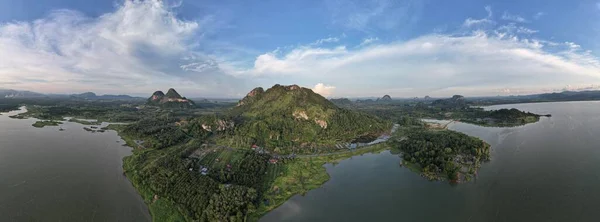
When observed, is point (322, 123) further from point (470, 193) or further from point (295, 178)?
point (470, 193)

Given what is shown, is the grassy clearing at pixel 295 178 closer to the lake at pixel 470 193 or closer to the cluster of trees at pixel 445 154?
the lake at pixel 470 193

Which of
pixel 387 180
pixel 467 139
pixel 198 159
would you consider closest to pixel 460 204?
pixel 387 180

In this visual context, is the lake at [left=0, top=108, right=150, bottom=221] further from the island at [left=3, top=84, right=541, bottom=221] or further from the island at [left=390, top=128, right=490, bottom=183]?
the island at [left=390, top=128, right=490, bottom=183]

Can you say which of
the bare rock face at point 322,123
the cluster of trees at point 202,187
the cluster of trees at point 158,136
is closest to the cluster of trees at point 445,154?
the bare rock face at point 322,123

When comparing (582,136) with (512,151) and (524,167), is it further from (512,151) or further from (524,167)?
(524,167)

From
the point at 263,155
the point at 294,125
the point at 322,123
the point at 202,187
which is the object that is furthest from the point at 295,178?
the point at 322,123

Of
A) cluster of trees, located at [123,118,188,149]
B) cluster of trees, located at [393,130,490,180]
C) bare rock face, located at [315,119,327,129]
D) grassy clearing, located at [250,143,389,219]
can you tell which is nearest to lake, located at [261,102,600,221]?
grassy clearing, located at [250,143,389,219]
